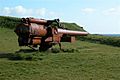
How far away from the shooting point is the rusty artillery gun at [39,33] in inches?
944

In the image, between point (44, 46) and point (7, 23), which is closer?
point (44, 46)

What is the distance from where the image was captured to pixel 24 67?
18703 mm

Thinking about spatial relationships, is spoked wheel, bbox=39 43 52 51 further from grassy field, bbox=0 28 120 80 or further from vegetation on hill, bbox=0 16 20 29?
vegetation on hill, bbox=0 16 20 29

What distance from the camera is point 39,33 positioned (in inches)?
987

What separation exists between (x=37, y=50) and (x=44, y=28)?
2027 mm

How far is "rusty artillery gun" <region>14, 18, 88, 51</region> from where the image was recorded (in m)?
24.0

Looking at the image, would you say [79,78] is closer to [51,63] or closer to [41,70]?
[41,70]

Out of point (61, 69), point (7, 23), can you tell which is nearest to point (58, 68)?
point (61, 69)

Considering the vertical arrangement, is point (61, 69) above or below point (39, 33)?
below

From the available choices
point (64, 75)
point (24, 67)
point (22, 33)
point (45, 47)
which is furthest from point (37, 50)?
point (64, 75)

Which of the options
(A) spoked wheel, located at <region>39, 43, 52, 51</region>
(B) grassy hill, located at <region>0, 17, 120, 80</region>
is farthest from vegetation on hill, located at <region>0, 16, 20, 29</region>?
(B) grassy hill, located at <region>0, 17, 120, 80</region>

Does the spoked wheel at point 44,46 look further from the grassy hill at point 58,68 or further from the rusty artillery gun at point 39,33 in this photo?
the grassy hill at point 58,68

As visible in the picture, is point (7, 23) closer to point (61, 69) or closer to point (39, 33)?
point (39, 33)

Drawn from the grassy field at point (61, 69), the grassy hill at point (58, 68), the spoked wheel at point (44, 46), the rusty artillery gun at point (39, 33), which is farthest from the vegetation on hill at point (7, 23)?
the grassy field at point (61, 69)
